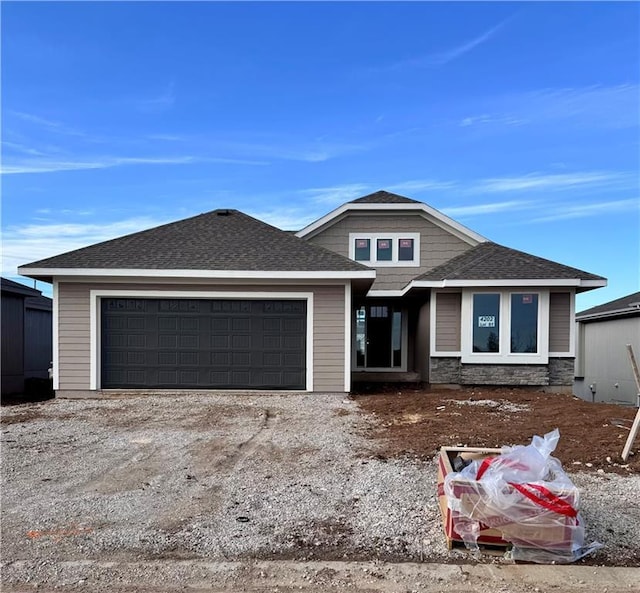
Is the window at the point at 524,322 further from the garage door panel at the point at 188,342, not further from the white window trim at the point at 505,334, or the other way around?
the garage door panel at the point at 188,342

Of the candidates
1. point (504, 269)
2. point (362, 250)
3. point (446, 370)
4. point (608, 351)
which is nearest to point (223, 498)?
point (446, 370)

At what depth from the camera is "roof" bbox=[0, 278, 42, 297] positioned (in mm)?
12701

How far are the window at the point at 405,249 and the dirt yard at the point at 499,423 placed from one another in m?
4.86

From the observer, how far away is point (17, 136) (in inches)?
410

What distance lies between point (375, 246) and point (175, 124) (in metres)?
6.90

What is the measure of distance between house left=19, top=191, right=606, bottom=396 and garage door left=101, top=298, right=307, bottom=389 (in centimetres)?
2

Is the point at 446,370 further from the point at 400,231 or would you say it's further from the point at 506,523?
the point at 506,523

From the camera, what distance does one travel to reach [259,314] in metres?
11.1

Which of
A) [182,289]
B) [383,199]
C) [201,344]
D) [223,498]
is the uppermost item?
[383,199]

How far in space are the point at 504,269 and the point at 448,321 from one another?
6.29 feet

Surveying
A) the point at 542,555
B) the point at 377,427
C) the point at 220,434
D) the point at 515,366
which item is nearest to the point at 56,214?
the point at 220,434

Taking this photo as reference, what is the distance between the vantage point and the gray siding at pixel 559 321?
12008 mm

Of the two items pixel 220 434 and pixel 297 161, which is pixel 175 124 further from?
pixel 220 434

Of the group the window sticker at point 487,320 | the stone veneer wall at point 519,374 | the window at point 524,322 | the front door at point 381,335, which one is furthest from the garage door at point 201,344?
the window at point 524,322
